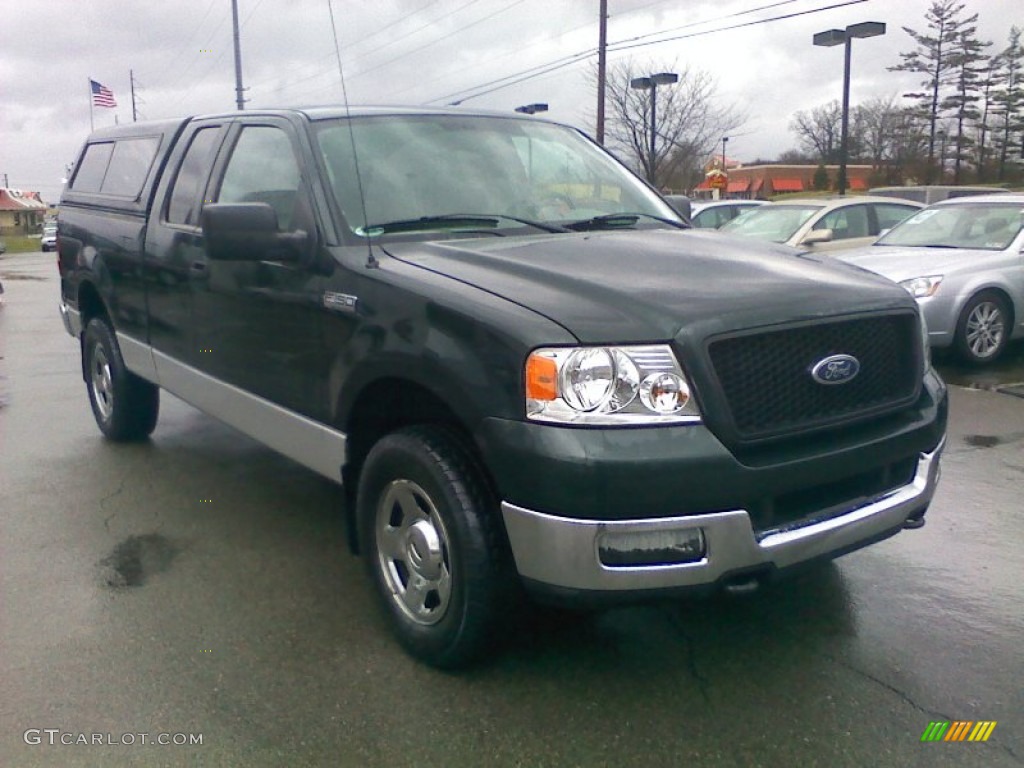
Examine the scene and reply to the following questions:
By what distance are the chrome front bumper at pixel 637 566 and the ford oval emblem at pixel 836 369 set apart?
18.6 inches

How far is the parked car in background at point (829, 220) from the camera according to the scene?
11.6 meters

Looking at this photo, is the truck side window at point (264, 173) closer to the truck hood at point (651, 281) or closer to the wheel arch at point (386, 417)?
the truck hood at point (651, 281)

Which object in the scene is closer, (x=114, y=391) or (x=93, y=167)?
(x=114, y=391)

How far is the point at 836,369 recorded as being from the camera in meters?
3.21

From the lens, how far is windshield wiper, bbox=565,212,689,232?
166 inches

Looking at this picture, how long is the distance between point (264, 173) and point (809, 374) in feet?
8.48

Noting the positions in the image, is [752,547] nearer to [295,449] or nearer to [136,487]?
[295,449]

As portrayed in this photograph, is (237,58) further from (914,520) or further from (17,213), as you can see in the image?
(17,213)

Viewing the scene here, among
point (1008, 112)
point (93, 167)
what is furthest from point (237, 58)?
point (1008, 112)

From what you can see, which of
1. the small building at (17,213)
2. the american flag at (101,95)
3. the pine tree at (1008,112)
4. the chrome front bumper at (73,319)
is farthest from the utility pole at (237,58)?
the small building at (17,213)

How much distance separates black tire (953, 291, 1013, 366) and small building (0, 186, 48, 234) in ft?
300

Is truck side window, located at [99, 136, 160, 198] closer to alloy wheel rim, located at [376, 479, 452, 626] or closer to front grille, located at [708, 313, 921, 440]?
alloy wheel rim, located at [376, 479, 452, 626]

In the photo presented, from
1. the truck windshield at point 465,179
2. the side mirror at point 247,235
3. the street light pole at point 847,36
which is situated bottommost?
the side mirror at point 247,235
